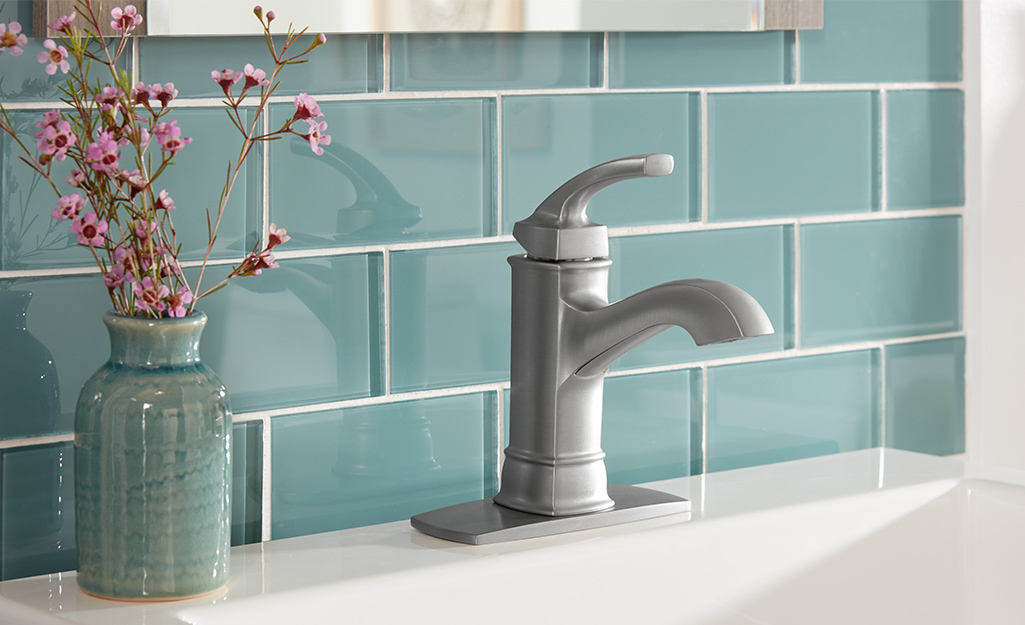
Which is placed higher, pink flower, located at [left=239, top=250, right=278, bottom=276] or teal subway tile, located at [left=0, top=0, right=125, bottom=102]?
teal subway tile, located at [left=0, top=0, right=125, bottom=102]

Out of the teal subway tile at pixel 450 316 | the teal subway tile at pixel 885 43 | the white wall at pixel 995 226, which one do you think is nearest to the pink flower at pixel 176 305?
the teal subway tile at pixel 450 316

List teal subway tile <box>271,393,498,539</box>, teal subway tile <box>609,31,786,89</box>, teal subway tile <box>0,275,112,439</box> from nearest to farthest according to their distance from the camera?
Answer: teal subway tile <box>0,275,112,439</box> < teal subway tile <box>271,393,498,539</box> < teal subway tile <box>609,31,786,89</box>

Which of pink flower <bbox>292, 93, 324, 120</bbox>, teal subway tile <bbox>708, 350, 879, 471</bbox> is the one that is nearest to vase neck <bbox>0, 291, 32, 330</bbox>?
pink flower <bbox>292, 93, 324, 120</bbox>

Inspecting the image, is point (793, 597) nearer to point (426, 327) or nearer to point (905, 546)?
point (905, 546)

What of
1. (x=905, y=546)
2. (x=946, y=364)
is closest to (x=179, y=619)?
(x=905, y=546)

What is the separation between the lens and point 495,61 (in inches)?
34.0

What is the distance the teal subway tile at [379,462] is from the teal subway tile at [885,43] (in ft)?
1.38

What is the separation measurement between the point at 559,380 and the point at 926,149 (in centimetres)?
49

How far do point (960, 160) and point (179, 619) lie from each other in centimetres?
82

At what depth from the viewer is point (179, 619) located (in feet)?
2.05

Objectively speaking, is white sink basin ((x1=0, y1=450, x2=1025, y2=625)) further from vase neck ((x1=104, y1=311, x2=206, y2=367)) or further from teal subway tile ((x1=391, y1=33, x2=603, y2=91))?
teal subway tile ((x1=391, y1=33, x2=603, y2=91))

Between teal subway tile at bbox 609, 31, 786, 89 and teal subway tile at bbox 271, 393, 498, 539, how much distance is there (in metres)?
0.28

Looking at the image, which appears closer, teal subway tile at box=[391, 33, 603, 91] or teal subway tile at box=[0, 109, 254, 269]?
→ teal subway tile at box=[0, 109, 254, 269]

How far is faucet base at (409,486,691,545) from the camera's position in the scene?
2.55 ft
